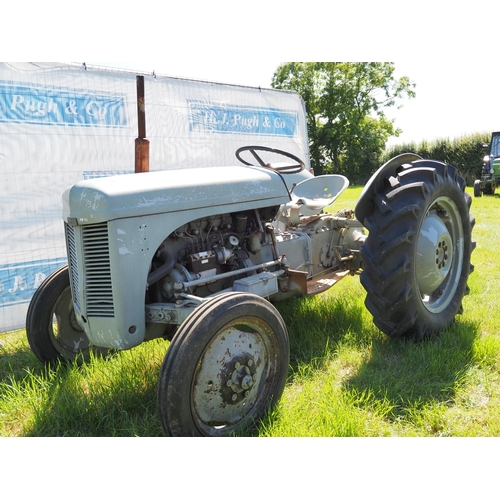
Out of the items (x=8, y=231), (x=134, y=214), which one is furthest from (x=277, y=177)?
(x=8, y=231)

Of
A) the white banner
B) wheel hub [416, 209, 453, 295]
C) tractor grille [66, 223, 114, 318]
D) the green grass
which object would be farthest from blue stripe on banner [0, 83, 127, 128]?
wheel hub [416, 209, 453, 295]

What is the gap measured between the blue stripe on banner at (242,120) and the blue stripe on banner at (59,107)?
40.6 inches

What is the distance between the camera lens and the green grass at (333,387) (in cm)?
246

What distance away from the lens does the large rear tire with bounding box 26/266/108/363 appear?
3166 mm

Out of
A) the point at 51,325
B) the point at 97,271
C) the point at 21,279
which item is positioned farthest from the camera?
the point at 21,279

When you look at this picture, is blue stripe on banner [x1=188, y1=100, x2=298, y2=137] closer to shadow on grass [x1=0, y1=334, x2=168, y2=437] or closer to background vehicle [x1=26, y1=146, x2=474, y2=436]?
background vehicle [x1=26, y1=146, x2=474, y2=436]

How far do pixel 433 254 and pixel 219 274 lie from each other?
1.66 metres

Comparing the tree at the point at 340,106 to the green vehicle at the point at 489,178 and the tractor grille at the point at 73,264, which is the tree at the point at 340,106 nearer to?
the green vehicle at the point at 489,178

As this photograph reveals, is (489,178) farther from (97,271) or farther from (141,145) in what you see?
(97,271)

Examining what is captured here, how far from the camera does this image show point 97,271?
2.55 meters

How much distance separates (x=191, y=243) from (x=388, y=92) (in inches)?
1381

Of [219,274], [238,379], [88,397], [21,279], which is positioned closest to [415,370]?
[238,379]

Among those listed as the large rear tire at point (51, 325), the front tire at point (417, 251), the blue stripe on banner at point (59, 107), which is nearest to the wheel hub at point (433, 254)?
the front tire at point (417, 251)

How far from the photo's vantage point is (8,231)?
4461 mm
